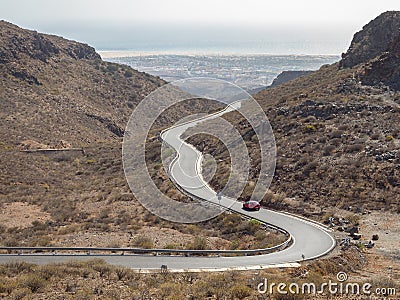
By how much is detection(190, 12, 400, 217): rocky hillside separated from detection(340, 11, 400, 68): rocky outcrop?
8743mm

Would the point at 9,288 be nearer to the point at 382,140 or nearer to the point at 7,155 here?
the point at 382,140

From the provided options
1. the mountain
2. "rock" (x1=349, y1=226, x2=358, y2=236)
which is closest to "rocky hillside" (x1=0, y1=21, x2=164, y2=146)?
the mountain

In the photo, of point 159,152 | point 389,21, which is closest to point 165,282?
point 159,152

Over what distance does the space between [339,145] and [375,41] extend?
103 feet

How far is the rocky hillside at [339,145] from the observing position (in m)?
23.3

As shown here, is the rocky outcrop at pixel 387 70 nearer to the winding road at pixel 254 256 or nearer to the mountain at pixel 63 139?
the winding road at pixel 254 256

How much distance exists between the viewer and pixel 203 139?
4178 cm

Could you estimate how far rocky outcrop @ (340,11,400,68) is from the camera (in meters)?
52.6

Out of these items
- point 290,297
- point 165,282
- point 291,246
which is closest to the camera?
point 290,297

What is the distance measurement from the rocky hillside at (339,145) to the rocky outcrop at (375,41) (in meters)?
8.74

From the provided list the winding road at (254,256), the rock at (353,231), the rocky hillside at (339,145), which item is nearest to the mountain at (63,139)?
the winding road at (254,256)

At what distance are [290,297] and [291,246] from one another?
7.41 m

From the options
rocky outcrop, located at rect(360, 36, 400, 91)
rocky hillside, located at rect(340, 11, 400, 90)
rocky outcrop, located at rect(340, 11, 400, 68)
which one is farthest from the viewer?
rocky outcrop, located at rect(340, 11, 400, 68)

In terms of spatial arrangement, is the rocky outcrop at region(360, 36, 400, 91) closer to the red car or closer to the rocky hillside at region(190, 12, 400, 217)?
the rocky hillside at region(190, 12, 400, 217)
